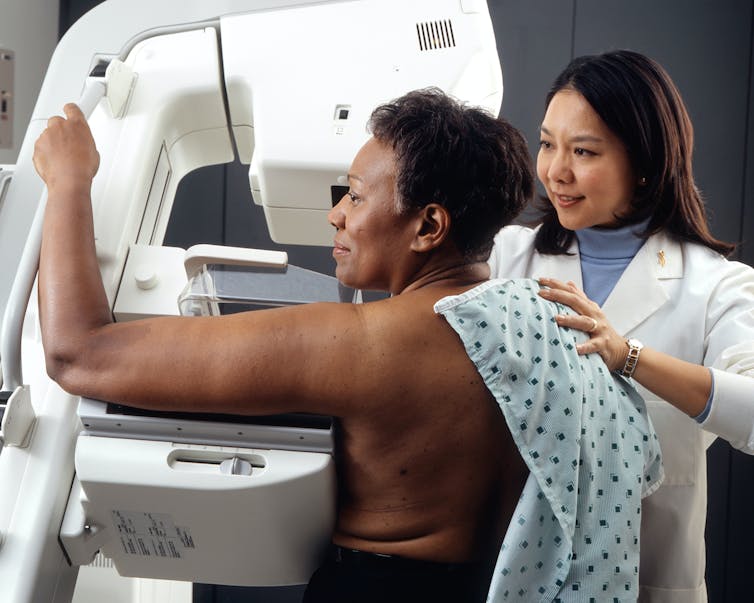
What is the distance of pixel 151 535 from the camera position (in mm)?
1319

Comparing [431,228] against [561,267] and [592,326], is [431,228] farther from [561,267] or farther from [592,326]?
[561,267]

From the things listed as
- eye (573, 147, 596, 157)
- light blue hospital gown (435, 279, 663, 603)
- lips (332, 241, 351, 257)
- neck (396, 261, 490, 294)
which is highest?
eye (573, 147, 596, 157)

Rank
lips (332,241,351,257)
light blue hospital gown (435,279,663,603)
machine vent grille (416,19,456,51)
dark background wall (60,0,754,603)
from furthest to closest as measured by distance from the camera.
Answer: dark background wall (60,0,754,603) < machine vent grille (416,19,456,51) < lips (332,241,351,257) < light blue hospital gown (435,279,663,603)

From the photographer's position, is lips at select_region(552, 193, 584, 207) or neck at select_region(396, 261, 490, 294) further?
lips at select_region(552, 193, 584, 207)

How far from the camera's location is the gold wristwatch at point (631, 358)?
1.35 metres

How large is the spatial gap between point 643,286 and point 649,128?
0.27 meters

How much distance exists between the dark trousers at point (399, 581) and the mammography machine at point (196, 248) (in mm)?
89

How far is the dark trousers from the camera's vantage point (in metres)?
1.18

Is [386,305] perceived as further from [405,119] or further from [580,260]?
[580,260]

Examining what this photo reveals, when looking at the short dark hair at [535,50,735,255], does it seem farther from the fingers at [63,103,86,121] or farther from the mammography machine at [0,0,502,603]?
the fingers at [63,103,86,121]

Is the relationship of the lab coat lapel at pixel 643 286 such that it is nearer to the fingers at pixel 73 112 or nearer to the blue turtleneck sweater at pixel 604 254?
the blue turtleneck sweater at pixel 604 254

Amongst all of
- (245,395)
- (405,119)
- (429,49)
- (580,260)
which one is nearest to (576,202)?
(580,260)

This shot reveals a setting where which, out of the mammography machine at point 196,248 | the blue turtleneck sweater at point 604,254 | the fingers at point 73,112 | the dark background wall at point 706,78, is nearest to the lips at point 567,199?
the blue turtleneck sweater at point 604,254

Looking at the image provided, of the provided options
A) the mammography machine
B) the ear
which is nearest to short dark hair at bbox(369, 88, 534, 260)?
the ear
